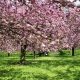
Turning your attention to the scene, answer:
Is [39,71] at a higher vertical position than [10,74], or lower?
lower

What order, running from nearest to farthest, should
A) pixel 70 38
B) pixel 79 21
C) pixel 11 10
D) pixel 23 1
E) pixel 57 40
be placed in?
pixel 23 1 → pixel 57 40 → pixel 11 10 → pixel 79 21 → pixel 70 38

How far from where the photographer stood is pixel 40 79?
22172 mm

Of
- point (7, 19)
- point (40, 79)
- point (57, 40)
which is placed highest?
point (7, 19)

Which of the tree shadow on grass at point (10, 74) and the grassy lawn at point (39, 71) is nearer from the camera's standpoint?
the grassy lawn at point (39, 71)

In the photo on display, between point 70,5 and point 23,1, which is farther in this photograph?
point 23,1

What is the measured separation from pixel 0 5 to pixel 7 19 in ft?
10.3

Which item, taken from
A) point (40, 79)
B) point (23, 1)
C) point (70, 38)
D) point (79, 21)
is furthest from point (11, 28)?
point (70, 38)

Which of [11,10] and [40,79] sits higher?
[11,10]

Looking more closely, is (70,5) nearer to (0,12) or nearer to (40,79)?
(0,12)

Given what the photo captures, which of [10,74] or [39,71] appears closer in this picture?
[10,74]

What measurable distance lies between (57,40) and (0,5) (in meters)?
4.74

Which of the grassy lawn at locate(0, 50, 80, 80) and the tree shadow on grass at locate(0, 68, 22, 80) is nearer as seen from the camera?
the grassy lawn at locate(0, 50, 80, 80)

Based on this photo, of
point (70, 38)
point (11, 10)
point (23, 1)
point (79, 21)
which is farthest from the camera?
point (70, 38)

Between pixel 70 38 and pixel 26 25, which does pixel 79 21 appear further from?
pixel 26 25
